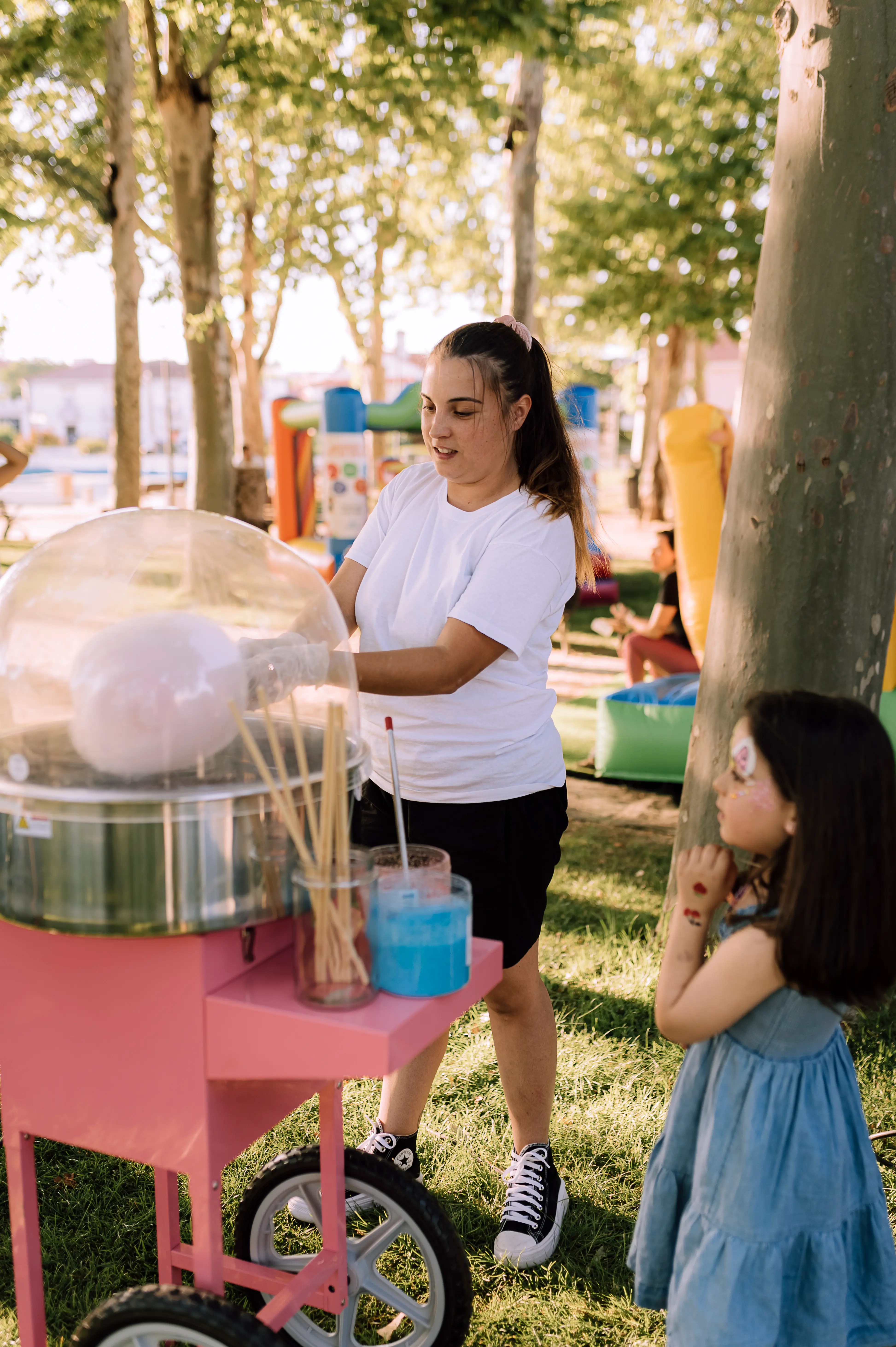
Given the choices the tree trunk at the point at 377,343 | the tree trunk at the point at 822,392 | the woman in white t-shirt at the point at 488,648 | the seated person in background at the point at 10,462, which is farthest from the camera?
the tree trunk at the point at 377,343

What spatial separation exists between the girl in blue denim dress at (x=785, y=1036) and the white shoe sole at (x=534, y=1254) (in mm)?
652

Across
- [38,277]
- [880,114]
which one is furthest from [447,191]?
[880,114]

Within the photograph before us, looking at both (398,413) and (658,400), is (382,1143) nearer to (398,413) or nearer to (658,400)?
(398,413)

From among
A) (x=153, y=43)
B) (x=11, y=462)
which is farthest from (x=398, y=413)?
(x=11, y=462)

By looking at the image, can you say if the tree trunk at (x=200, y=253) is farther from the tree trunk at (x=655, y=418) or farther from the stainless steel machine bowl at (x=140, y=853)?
the stainless steel machine bowl at (x=140, y=853)

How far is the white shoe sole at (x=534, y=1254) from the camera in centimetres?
226

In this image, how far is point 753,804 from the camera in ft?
4.98

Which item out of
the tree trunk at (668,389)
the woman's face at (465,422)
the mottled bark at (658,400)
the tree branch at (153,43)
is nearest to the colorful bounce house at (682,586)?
the woman's face at (465,422)

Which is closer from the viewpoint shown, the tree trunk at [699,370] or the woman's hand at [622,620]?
the woman's hand at [622,620]

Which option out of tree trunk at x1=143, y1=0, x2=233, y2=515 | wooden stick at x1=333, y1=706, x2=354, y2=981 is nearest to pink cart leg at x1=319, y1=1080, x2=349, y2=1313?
wooden stick at x1=333, y1=706, x2=354, y2=981

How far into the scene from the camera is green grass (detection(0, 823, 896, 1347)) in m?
2.15

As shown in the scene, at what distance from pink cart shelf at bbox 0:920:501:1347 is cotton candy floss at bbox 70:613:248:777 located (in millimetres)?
249

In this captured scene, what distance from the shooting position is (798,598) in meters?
3.05

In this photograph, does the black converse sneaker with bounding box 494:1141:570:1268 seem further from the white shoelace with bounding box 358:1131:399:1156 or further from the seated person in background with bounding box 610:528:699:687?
the seated person in background with bounding box 610:528:699:687
